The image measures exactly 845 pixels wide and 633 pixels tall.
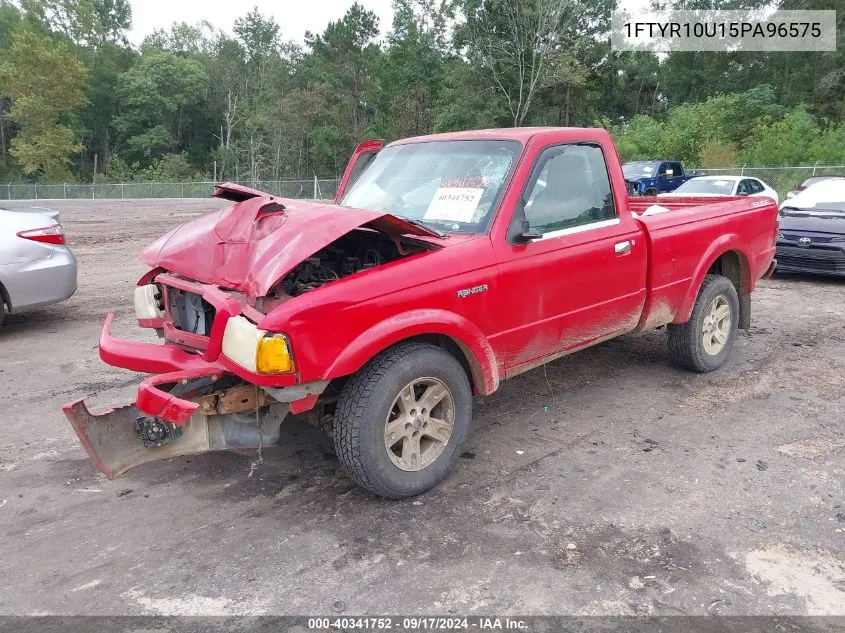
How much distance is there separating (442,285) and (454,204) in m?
0.79

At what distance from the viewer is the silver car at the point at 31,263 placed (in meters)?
6.79

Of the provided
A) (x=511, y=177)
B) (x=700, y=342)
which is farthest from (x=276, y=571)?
(x=700, y=342)

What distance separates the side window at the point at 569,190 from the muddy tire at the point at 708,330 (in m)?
1.39

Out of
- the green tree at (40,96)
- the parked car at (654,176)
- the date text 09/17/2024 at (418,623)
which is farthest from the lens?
the green tree at (40,96)

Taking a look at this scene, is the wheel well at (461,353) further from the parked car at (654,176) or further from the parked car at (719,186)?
the parked car at (654,176)

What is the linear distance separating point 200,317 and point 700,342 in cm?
397

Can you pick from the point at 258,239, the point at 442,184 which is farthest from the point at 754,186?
the point at 258,239

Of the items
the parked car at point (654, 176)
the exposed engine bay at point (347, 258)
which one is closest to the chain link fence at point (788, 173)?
the parked car at point (654, 176)

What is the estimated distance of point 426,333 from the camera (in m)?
3.61

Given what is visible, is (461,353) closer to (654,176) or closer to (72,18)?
(654,176)

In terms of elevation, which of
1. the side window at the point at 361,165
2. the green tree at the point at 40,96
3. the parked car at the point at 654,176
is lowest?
the side window at the point at 361,165

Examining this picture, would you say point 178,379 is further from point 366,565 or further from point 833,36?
point 833,36

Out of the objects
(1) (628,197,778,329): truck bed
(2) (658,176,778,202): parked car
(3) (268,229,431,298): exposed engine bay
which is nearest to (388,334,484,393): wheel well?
(3) (268,229,431,298): exposed engine bay

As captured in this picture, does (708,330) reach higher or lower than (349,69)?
lower
